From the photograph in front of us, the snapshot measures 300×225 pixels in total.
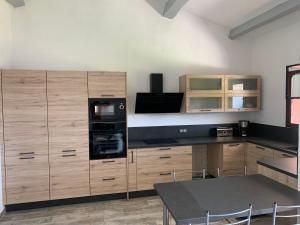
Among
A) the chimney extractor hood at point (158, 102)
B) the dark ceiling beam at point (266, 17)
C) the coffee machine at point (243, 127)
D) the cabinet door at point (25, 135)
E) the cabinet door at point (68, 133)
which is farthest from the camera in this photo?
the coffee machine at point (243, 127)

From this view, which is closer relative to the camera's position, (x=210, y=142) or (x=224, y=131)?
(x=210, y=142)

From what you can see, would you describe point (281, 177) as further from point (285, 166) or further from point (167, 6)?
point (167, 6)

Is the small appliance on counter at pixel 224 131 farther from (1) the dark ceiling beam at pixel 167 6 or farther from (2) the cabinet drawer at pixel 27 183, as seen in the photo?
(2) the cabinet drawer at pixel 27 183

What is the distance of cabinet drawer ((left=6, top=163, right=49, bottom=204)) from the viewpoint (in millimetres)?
3482

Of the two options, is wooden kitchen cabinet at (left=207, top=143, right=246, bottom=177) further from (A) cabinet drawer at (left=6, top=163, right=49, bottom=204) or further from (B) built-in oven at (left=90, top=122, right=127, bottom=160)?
(A) cabinet drawer at (left=6, top=163, right=49, bottom=204)

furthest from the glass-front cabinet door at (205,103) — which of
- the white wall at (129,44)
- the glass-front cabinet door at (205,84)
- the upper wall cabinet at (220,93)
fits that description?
the white wall at (129,44)

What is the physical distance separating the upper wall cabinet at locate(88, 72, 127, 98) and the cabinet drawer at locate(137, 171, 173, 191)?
1320 millimetres

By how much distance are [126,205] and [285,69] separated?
11.1ft

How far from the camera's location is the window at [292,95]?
3.93 meters

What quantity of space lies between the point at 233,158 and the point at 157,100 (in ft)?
5.50

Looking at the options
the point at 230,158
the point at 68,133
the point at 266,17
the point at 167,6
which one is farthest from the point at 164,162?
the point at 266,17

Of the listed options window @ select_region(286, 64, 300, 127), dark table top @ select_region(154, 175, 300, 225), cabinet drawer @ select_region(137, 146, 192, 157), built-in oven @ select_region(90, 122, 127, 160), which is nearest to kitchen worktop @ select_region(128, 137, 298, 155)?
cabinet drawer @ select_region(137, 146, 192, 157)

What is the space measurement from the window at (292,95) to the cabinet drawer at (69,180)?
336 cm

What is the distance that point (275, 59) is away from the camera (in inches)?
170
